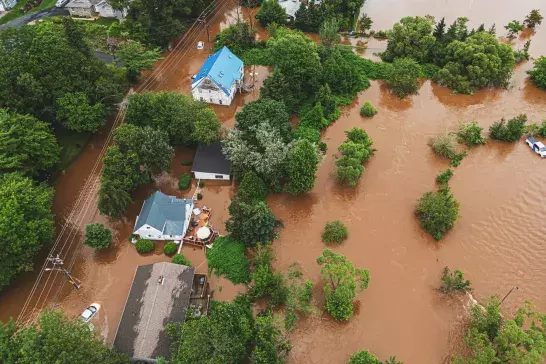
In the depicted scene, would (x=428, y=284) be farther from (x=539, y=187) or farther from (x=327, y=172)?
(x=539, y=187)

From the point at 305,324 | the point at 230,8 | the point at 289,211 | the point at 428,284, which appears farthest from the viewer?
the point at 230,8

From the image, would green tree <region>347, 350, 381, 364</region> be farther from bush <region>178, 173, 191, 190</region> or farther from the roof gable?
the roof gable

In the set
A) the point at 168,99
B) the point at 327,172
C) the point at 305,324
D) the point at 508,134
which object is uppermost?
the point at 168,99

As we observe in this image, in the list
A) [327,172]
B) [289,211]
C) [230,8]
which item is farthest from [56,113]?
[230,8]

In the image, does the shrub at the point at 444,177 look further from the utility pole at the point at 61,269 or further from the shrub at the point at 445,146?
the utility pole at the point at 61,269

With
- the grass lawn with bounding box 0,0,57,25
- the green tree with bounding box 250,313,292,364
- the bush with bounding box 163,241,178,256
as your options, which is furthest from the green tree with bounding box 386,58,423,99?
the grass lawn with bounding box 0,0,57,25

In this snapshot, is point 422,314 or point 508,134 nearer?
point 422,314

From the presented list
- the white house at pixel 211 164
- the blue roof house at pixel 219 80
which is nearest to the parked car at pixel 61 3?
the blue roof house at pixel 219 80

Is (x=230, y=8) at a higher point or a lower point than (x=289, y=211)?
higher
